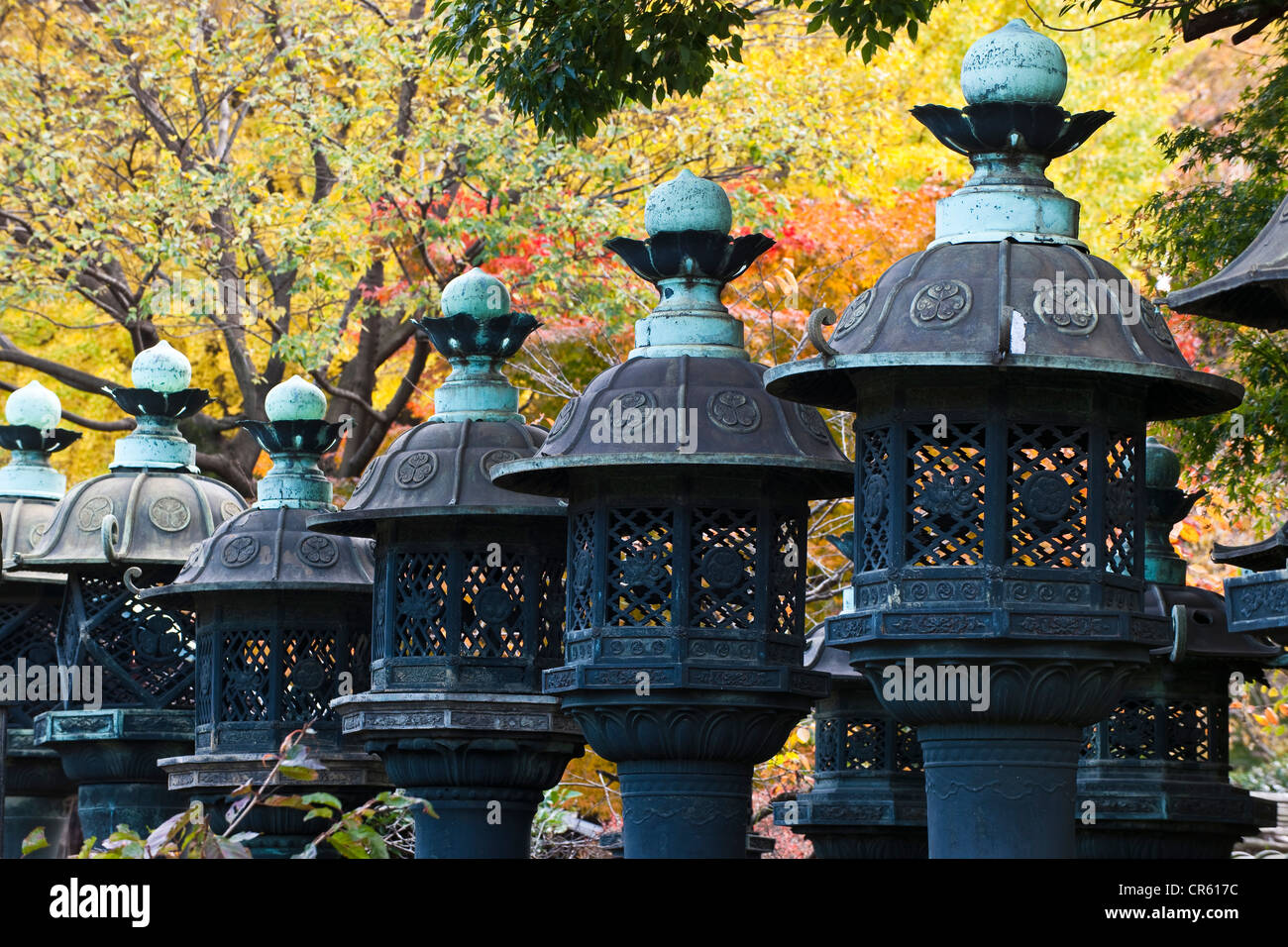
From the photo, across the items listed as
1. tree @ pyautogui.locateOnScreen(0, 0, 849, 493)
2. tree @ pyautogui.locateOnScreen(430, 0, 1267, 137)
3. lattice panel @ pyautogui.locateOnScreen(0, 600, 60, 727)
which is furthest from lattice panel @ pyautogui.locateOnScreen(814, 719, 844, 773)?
tree @ pyautogui.locateOnScreen(0, 0, 849, 493)

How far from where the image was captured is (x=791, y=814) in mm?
9258

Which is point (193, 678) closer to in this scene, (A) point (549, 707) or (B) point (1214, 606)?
(A) point (549, 707)

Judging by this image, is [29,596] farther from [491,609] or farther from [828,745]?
[828,745]

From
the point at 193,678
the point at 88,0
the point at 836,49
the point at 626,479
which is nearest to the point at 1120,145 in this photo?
the point at 836,49

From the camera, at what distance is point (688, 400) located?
302 inches

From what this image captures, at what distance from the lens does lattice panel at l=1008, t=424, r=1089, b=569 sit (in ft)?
21.2

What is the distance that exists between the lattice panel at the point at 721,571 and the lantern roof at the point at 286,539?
9.61 ft

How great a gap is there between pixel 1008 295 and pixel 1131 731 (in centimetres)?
262

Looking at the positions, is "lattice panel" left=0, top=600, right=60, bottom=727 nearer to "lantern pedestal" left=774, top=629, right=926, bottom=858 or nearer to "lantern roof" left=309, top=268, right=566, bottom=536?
"lantern roof" left=309, top=268, right=566, bottom=536

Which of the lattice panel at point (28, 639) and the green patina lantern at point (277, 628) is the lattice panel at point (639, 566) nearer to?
the green patina lantern at point (277, 628)

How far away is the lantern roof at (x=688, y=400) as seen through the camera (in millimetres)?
7562

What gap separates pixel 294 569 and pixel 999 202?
4516mm

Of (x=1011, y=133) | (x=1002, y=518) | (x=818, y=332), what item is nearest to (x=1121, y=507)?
(x=1002, y=518)

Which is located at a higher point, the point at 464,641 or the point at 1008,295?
the point at 1008,295
